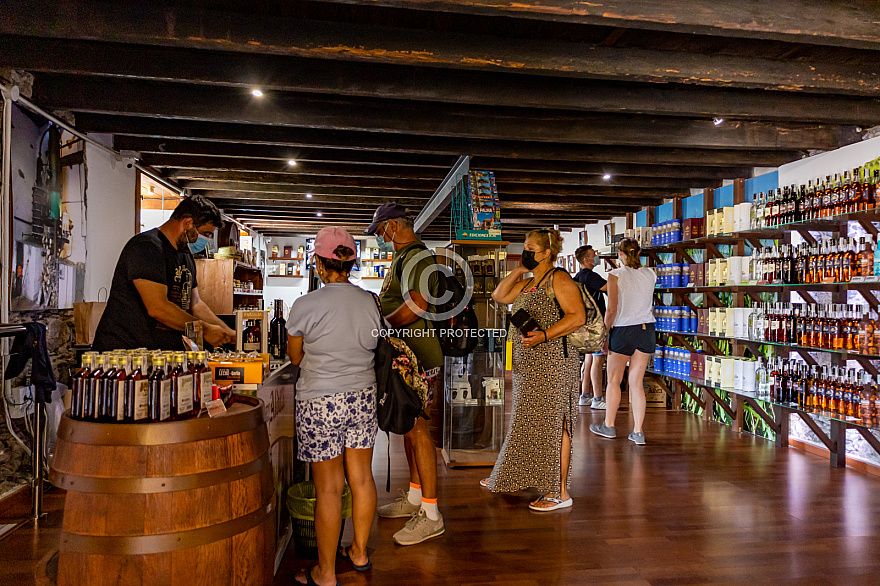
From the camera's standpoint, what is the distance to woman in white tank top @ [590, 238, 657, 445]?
17.5 ft

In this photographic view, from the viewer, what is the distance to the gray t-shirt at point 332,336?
2322 millimetres

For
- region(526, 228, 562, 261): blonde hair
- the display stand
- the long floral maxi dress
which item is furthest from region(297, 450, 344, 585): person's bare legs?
the display stand

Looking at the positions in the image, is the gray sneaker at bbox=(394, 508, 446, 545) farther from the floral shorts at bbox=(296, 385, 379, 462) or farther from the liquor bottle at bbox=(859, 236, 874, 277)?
the liquor bottle at bbox=(859, 236, 874, 277)

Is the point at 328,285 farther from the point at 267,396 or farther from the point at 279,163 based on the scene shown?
the point at 279,163

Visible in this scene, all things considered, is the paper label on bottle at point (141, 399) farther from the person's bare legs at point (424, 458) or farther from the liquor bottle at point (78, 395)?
the person's bare legs at point (424, 458)

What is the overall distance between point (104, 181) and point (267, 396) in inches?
153

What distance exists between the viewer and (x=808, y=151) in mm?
5332

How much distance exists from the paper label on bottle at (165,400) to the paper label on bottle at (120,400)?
111mm

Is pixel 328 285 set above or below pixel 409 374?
above

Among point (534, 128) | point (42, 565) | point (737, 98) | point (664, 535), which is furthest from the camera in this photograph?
point (534, 128)

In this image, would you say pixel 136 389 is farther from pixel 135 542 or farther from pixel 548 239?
pixel 548 239

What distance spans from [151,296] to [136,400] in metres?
0.99

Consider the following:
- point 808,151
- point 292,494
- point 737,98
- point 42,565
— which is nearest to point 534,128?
point 737,98

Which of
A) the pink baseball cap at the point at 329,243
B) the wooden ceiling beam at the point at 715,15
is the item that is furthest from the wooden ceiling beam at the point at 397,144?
the pink baseball cap at the point at 329,243
